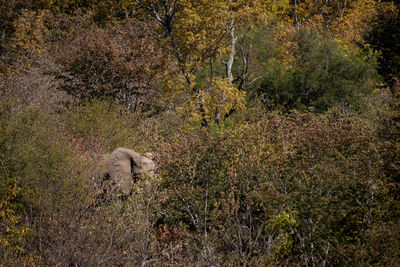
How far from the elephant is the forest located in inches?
15.2

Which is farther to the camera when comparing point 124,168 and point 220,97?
point 220,97

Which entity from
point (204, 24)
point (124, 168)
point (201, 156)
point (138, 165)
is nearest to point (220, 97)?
point (204, 24)

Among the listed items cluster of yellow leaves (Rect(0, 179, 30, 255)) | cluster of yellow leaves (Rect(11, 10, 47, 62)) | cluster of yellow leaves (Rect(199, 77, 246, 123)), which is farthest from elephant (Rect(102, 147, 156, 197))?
cluster of yellow leaves (Rect(11, 10, 47, 62))

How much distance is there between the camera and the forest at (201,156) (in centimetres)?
Result: 894

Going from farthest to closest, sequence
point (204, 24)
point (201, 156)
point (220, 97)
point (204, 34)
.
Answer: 1. point (204, 24)
2. point (204, 34)
3. point (220, 97)
4. point (201, 156)

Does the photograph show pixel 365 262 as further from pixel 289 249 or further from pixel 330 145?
pixel 330 145

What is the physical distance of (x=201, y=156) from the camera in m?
11.4

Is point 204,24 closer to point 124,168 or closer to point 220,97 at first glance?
point 220,97

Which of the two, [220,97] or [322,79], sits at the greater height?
[322,79]

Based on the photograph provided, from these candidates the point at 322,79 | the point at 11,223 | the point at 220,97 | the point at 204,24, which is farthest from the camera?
the point at 322,79

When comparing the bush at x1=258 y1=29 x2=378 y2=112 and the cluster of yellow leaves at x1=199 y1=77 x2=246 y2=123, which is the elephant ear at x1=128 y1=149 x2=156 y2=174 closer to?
the cluster of yellow leaves at x1=199 y1=77 x2=246 y2=123

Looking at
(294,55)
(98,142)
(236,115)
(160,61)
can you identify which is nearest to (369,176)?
(98,142)

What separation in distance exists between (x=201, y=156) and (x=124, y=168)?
333cm

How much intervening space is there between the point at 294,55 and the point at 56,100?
13438 mm
